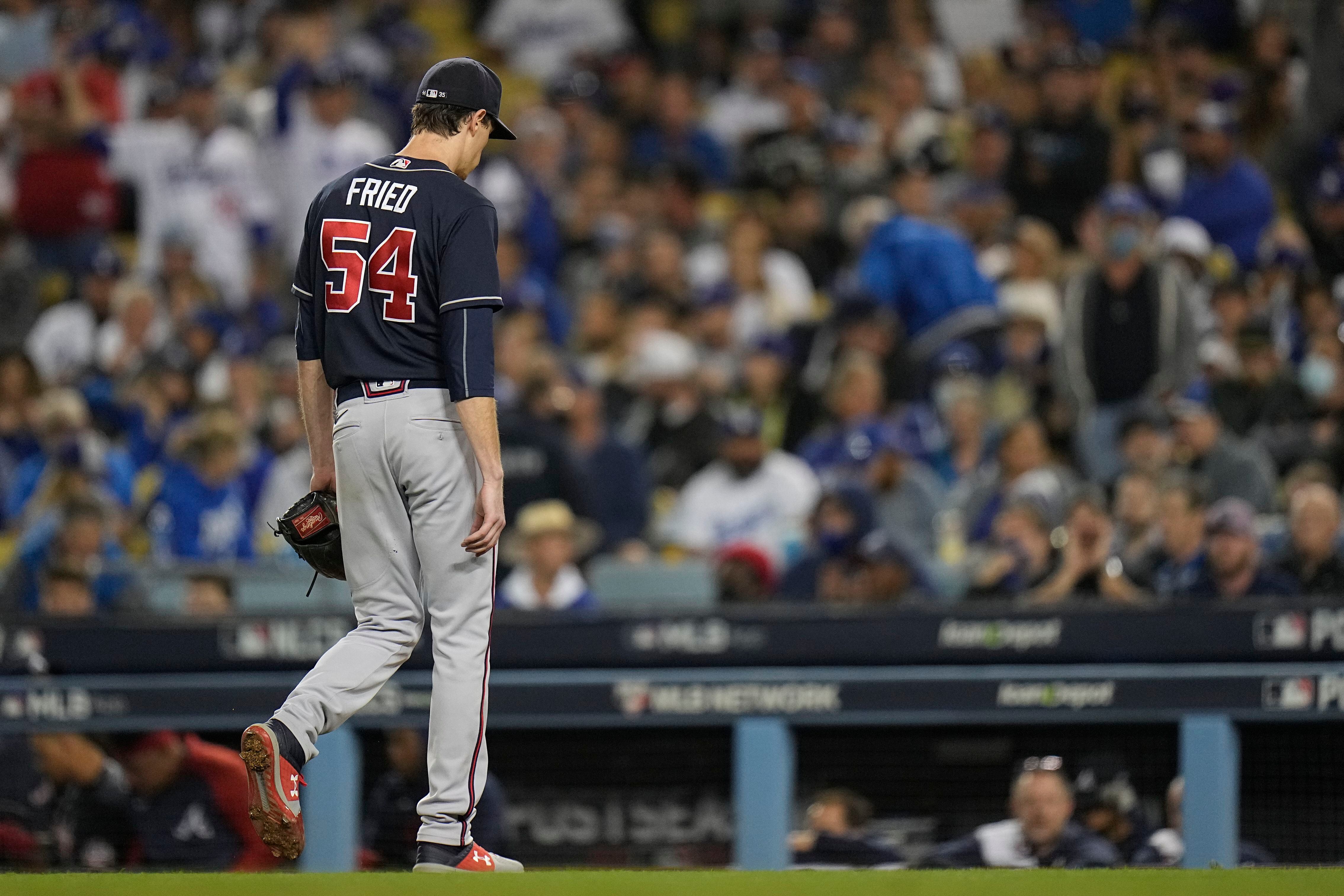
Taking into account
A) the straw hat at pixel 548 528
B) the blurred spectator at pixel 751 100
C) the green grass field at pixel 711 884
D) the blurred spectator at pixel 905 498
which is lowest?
the green grass field at pixel 711 884

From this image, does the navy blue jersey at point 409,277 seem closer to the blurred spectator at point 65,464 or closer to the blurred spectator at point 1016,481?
the blurred spectator at point 1016,481

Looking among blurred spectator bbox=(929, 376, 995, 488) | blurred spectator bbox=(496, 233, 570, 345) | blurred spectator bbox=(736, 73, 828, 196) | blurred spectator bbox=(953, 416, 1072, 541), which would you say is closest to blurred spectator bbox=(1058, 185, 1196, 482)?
blurred spectator bbox=(929, 376, 995, 488)

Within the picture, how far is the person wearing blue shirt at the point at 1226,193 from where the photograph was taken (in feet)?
34.6

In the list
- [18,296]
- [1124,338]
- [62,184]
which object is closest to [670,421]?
[1124,338]

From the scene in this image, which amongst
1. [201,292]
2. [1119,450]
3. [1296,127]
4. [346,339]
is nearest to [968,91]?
[1296,127]

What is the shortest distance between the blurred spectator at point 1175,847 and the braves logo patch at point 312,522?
10.0 ft

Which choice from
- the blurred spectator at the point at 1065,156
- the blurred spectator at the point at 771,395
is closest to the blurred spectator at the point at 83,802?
the blurred spectator at the point at 771,395

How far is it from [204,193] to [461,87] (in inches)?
314

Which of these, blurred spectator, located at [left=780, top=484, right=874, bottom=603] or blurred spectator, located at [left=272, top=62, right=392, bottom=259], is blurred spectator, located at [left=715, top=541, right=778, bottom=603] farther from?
blurred spectator, located at [left=272, top=62, right=392, bottom=259]

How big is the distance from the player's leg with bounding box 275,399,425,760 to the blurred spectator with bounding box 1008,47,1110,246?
7.36 metres

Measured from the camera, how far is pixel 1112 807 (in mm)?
6344

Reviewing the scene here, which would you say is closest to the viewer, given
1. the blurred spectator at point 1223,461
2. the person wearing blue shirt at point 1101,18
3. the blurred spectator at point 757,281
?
the blurred spectator at point 1223,461

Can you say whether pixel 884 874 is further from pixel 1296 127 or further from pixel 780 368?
pixel 1296 127

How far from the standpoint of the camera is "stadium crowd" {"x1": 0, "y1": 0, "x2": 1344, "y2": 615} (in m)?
8.34
